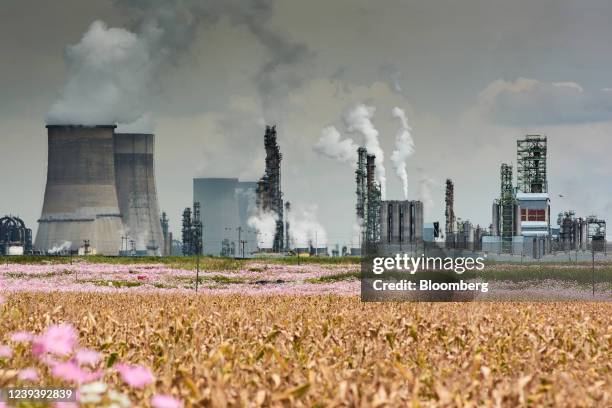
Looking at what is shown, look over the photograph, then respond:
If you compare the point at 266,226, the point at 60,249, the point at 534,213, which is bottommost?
the point at 60,249

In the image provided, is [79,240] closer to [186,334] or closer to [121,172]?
[121,172]

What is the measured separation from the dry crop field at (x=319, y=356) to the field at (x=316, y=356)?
0.05 ft

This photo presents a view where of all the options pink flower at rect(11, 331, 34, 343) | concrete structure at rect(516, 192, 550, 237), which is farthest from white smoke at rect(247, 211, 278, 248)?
pink flower at rect(11, 331, 34, 343)

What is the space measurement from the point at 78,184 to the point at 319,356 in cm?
8569

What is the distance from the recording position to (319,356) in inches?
264

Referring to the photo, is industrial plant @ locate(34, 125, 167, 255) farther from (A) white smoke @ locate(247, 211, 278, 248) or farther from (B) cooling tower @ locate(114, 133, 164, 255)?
(A) white smoke @ locate(247, 211, 278, 248)

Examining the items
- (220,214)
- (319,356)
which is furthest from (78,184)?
(220,214)

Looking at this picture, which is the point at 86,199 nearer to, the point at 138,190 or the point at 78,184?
the point at 78,184

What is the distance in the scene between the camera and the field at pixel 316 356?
420cm

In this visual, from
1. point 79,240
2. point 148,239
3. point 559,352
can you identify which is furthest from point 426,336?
point 148,239

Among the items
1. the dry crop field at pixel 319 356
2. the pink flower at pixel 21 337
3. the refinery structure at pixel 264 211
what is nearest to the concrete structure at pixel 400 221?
the refinery structure at pixel 264 211

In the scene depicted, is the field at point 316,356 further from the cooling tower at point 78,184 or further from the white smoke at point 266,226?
the white smoke at point 266,226

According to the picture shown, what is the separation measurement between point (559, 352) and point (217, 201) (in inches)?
7421

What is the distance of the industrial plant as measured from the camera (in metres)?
89.9
